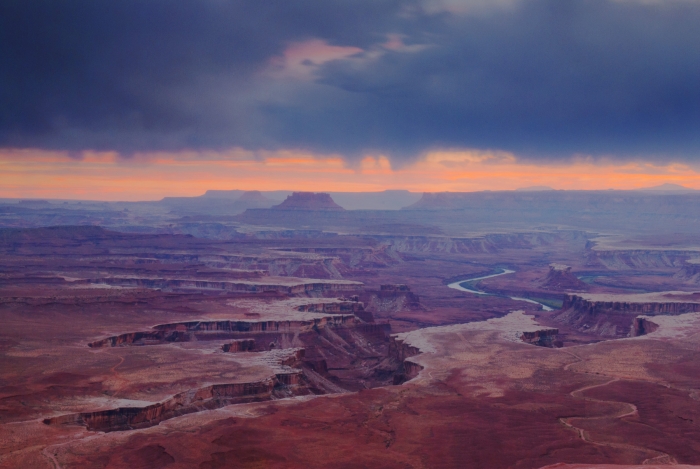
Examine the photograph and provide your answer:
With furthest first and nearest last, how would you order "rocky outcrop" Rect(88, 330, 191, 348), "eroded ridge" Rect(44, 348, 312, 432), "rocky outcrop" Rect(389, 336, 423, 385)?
"rocky outcrop" Rect(88, 330, 191, 348) < "rocky outcrop" Rect(389, 336, 423, 385) < "eroded ridge" Rect(44, 348, 312, 432)

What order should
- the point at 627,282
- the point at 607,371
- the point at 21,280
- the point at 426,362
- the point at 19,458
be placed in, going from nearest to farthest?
the point at 19,458 < the point at 607,371 < the point at 426,362 < the point at 21,280 < the point at 627,282

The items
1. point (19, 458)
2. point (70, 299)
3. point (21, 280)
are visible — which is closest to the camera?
point (19, 458)

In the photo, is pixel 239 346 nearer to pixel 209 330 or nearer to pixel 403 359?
pixel 209 330

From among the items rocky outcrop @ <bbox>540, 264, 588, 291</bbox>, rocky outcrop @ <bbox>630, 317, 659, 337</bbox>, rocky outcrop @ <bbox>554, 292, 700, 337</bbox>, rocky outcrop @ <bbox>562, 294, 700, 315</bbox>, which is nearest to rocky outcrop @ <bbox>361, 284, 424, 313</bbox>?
rocky outcrop @ <bbox>554, 292, 700, 337</bbox>

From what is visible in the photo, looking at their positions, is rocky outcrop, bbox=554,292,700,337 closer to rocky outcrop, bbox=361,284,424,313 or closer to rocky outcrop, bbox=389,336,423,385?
rocky outcrop, bbox=361,284,424,313

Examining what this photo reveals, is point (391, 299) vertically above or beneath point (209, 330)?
beneath

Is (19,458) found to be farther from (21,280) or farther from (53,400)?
(21,280)

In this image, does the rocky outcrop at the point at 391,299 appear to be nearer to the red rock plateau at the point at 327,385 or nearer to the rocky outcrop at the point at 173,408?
the red rock plateau at the point at 327,385

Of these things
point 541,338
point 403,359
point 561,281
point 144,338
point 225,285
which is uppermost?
point 144,338

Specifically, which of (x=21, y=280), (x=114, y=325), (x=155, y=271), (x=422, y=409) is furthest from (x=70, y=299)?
(x=422, y=409)

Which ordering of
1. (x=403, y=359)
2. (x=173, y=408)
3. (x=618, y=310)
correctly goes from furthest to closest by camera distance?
(x=618, y=310)
(x=403, y=359)
(x=173, y=408)

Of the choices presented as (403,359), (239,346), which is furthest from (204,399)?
(403,359)
